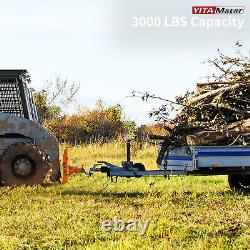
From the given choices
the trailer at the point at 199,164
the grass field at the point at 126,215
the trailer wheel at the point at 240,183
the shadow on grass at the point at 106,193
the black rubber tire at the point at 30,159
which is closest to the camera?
the grass field at the point at 126,215

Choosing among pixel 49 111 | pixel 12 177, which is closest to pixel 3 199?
pixel 12 177

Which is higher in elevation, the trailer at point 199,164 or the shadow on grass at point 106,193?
the trailer at point 199,164

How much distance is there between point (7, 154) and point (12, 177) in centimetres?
46

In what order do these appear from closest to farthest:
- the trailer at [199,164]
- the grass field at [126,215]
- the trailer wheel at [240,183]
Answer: the grass field at [126,215] → the trailer at [199,164] → the trailer wheel at [240,183]

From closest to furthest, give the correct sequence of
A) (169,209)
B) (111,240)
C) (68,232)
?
(111,240) → (68,232) → (169,209)

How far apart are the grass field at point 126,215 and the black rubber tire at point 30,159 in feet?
0.73

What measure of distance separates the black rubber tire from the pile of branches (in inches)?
92.1

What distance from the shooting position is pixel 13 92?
36.4 ft

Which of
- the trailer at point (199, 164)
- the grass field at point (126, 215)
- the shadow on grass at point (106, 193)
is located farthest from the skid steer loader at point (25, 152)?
the trailer at point (199, 164)

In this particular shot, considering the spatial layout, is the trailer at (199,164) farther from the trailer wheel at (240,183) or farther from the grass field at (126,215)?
the trailer wheel at (240,183)

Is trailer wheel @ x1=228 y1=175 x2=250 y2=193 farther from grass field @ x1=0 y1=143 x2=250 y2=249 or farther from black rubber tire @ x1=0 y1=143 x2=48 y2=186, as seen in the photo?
black rubber tire @ x1=0 y1=143 x2=48 y2=186

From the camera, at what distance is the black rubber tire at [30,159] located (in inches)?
409

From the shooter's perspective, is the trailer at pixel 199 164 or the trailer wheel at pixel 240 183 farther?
the trailer wheel at pixel 240 183

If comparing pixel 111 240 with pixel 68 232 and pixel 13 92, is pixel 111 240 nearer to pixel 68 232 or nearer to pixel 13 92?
pixel 68 232
